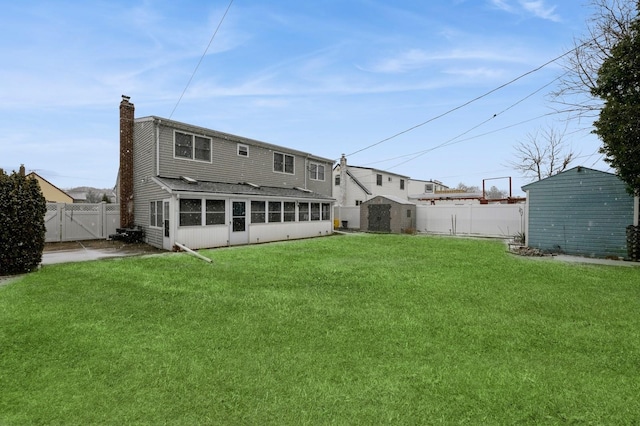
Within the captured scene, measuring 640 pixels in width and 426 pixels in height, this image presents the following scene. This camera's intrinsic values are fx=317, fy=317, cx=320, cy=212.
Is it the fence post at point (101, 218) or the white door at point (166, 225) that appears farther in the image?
the fence post at point (101, 218)

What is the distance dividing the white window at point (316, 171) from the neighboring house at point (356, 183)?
6013 millimetres

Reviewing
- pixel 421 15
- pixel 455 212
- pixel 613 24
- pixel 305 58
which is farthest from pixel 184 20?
pixel 455 212

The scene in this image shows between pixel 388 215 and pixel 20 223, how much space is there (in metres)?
21.1

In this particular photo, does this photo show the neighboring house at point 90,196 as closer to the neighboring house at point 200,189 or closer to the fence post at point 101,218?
the fence post at point 101,218

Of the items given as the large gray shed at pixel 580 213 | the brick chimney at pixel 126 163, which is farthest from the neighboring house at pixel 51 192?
the large gray shed at pixel 580 213

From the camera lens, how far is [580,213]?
1364cm

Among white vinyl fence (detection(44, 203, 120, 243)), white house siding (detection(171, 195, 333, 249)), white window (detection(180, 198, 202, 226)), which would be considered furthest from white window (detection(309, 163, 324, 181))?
white vinyl fence (detection(44, 203, 120, 243))

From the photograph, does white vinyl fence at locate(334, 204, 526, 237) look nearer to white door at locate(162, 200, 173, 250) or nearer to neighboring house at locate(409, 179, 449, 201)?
neighboring house at locate(409, 179, 449, 201)

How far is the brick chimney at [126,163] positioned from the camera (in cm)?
1678

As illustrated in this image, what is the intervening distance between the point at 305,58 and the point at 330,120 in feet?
32.4

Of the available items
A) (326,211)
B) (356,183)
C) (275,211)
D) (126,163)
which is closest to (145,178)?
(126,163)

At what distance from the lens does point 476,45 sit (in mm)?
14117

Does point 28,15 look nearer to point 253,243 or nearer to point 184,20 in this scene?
point 184,20

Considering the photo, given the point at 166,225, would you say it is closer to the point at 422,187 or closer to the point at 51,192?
the point at 51,192
